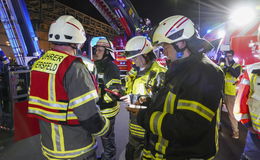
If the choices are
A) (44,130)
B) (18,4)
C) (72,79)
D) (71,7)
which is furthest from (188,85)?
(71,7)

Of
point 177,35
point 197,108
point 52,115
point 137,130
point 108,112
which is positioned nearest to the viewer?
point 197,108

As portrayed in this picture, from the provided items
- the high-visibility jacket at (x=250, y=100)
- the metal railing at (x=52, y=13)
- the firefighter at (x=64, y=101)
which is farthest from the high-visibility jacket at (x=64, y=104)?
the metal railing at (x=52, y=13)

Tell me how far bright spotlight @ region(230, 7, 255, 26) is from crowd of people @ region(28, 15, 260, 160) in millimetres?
7317

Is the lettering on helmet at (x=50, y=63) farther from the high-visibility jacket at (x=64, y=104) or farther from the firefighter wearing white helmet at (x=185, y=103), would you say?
the firefighter wearing white helmet at (x=185, y=103)

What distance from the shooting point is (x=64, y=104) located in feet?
5.41

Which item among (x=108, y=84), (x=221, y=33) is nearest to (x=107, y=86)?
(x=108, y=84)

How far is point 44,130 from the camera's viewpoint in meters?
1.83

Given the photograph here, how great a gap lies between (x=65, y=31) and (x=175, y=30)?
1132 mm

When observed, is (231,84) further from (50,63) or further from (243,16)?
(50,63)

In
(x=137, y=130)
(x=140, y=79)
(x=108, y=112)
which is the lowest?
(x=137, y=130)

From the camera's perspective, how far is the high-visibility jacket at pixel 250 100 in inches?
75.8

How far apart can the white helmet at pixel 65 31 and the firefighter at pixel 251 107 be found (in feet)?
6.77

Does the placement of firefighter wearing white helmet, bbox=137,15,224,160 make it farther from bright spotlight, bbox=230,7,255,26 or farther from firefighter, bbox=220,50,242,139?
bright spotlight, bbox=230,7,255,26

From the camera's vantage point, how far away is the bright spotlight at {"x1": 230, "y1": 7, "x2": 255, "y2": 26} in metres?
7.67
